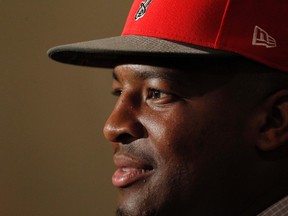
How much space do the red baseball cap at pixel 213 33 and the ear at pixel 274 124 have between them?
6cm

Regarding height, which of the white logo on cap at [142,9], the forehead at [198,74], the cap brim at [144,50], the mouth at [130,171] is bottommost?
the mouth at [130,171]

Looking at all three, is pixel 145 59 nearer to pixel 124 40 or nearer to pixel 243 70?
pixel 124 40

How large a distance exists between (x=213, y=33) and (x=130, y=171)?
27 centimetres

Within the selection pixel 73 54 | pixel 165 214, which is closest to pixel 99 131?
pixel 73 54

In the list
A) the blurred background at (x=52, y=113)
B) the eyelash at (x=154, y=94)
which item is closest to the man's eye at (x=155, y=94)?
the eyelash at (x=154, y=94)

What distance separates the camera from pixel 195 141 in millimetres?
866

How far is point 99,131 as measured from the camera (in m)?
1.53

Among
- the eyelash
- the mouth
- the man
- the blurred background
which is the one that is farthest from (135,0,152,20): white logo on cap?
the blurred background

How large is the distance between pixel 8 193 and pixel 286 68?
2.94 feet

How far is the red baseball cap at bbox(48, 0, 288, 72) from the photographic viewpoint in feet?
2.77

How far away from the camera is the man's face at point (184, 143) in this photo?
0.86 m

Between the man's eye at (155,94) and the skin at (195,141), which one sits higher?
the man's eye at (155,94)

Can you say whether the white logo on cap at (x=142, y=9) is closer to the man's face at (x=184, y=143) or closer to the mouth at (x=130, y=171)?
the man's face at (x=184, y=143)

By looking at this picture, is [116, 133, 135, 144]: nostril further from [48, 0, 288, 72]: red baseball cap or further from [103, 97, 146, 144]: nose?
[48, 0, 288, 72]: red baseball cap
